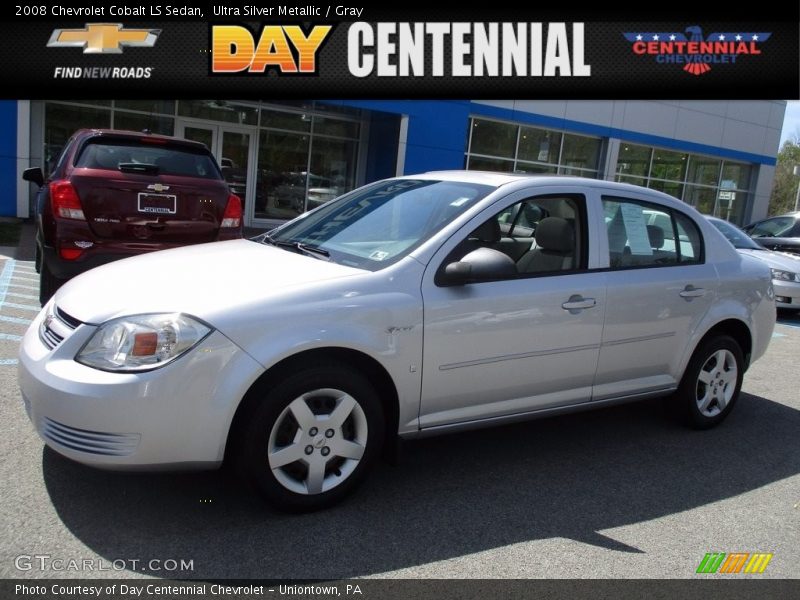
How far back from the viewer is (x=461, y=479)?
3723 millimetres

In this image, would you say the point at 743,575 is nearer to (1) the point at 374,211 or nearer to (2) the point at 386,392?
(2) the point at 386,392

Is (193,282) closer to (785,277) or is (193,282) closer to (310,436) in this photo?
(310,436)

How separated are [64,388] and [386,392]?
4.58 feet

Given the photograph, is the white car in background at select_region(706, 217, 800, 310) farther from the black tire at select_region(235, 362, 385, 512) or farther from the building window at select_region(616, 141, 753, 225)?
the building window at select_region(616, 141, 753, 225)

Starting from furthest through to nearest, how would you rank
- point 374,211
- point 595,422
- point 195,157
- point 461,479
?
point 195,157, point 595,422, point 374,211, point 461,479

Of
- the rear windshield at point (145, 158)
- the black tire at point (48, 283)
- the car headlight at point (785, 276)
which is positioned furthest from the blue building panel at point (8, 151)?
the car headlight at point (785, 276)

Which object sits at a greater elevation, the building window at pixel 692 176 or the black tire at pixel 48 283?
the building window at pixel 692 176

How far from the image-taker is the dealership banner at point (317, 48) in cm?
1341

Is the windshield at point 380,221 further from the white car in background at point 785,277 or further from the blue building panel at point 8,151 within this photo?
the blue building panel at point 8,151

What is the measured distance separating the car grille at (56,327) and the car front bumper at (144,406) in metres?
0.10

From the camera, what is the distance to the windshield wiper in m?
3.64

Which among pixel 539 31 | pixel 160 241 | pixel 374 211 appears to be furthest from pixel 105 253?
pixel 539 31

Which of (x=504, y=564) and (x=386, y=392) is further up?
(x=386, y=392)

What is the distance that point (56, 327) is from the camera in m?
3.14
